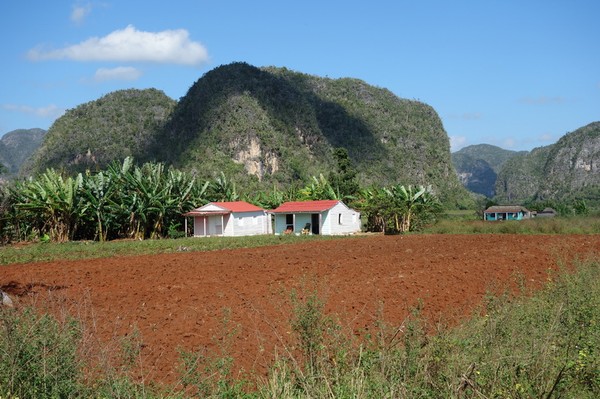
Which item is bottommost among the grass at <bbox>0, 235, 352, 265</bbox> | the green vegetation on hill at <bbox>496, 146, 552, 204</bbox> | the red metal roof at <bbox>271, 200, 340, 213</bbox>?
the grass at <bbox>0, 235, 352, 265</bbox>

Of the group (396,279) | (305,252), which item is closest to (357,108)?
(305,252)

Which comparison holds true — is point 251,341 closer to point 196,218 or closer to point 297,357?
point 297,357

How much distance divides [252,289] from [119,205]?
21.8 metres

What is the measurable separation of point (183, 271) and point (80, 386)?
10.3 meters

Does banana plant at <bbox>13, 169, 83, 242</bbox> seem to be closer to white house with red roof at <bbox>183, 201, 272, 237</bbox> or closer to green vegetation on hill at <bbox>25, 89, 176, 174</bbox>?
white house with red roof at <bbox>183, 201, 272, 237</bbox>

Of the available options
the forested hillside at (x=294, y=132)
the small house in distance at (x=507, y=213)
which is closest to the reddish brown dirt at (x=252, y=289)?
the small house in distance at (x=507, y=213)

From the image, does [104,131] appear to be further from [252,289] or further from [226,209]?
[252,289]

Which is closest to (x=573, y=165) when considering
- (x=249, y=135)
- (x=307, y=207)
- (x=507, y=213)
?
(x=507, y=213)

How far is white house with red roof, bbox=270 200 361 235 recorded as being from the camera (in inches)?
1442

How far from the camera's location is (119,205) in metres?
31.4

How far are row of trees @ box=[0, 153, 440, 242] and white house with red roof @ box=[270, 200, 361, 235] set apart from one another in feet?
4.44

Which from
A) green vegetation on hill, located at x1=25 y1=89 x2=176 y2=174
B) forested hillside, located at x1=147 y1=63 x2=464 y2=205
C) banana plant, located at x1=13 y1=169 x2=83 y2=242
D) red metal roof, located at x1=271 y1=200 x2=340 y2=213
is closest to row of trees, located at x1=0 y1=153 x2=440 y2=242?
banana plant, located at x1=13 y1=169 x2=83 y2=242

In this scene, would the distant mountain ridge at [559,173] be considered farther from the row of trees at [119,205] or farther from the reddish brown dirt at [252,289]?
the reddish brown dirt at [252,289]

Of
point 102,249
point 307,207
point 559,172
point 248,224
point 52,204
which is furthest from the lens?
point 559,172
